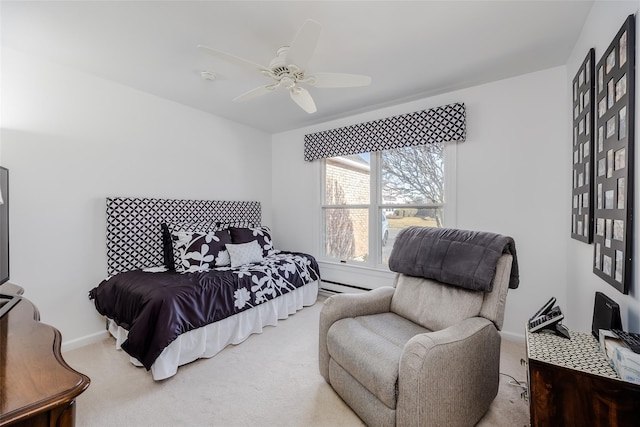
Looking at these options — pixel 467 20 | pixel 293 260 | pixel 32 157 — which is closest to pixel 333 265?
pixel 293 260

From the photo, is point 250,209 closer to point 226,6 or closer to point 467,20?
point 226,6

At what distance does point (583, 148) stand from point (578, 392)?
5.32 feet

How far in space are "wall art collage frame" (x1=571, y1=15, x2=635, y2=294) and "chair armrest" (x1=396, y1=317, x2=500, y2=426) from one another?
671 millimetres

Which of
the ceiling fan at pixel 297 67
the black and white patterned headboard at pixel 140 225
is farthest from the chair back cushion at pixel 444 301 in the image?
the black and white patterned headboard at pixel 140 225

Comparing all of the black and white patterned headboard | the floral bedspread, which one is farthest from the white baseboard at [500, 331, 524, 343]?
the black and white patterned headboard

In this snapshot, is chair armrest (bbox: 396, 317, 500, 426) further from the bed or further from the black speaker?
the bed

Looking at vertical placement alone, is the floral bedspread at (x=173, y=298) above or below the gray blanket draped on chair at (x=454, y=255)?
below

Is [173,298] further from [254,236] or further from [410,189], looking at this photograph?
[410,189]

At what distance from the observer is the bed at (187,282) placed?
6.77 feet

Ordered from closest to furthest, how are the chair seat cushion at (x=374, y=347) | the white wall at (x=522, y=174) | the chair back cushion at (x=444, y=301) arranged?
the chair seat cushion at (x=374, y=347) → the chair back cushion at (x=444, y=301) → the white wall at (x=522, y=174)

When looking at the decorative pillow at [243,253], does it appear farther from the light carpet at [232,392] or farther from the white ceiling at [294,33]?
the white ceiling at [294,33]

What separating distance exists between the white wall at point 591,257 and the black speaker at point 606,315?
0.19ft

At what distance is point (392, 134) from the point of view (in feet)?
10.6

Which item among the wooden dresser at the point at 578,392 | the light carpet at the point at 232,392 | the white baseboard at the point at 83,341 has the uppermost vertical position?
the wooden dresser at the point at 578,392
